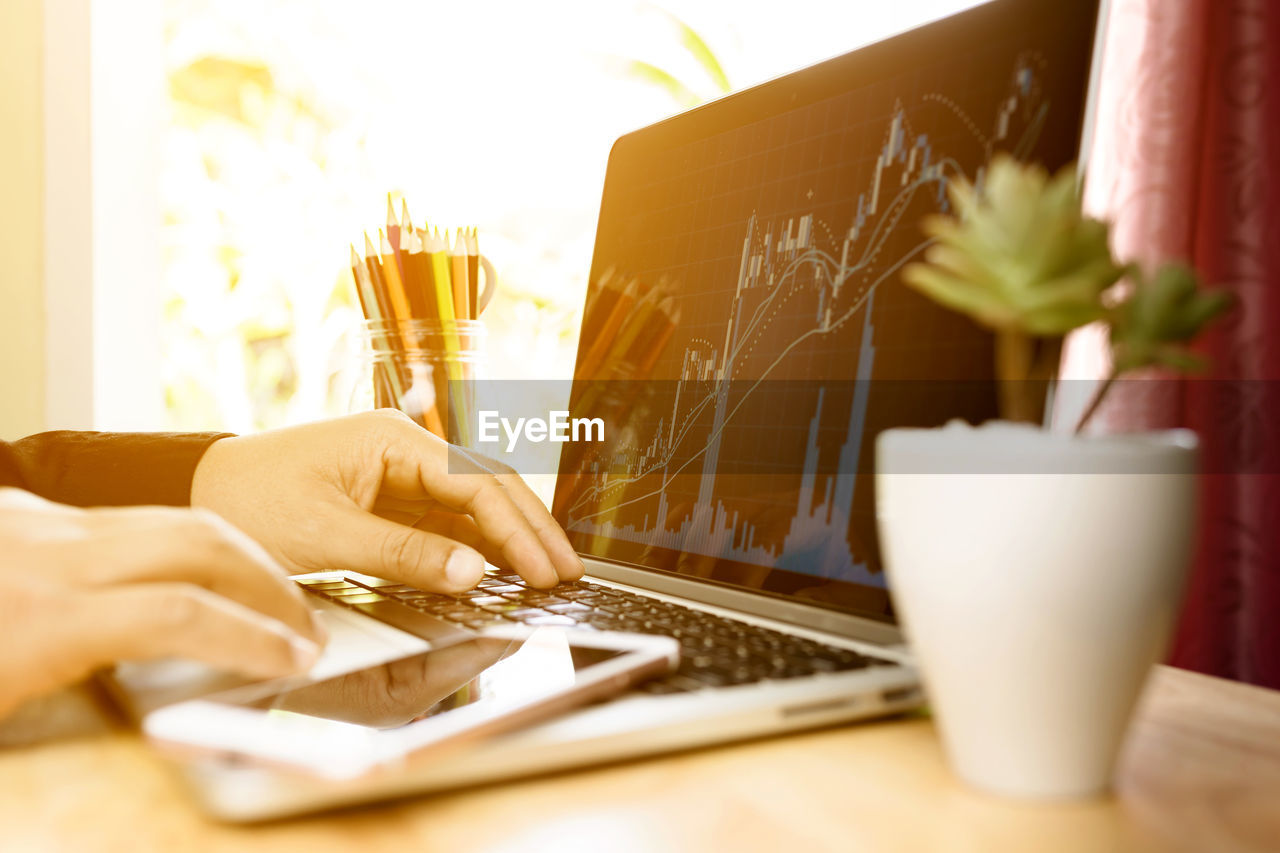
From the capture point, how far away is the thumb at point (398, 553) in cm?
54

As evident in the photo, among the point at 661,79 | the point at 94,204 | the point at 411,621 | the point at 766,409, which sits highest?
the point at 661,79

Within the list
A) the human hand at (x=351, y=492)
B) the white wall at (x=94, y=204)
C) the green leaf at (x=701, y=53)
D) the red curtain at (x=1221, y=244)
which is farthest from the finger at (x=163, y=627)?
the green leaf at (x=701, y=53)

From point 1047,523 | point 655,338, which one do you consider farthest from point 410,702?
point 655,338

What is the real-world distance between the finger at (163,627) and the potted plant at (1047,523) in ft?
0.77

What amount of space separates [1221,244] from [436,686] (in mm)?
823

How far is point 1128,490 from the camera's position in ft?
0.85

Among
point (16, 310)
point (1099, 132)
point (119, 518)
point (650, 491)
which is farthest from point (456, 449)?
point (16, 310)

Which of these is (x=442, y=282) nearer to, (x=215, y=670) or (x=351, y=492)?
(x=351, y=492)

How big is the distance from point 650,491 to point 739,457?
0.10 meters

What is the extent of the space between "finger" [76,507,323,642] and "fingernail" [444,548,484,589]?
15 centimetres

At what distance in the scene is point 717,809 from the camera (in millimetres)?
286

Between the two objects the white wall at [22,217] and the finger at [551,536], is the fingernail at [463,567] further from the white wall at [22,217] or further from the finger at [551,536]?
the white wall at [22,217]

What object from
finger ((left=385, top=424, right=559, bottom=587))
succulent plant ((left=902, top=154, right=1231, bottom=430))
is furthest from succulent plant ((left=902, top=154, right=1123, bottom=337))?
finger ((left=385, top=424, right=559, bottom=587))

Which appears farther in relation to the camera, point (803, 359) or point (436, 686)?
point (803, 359)
